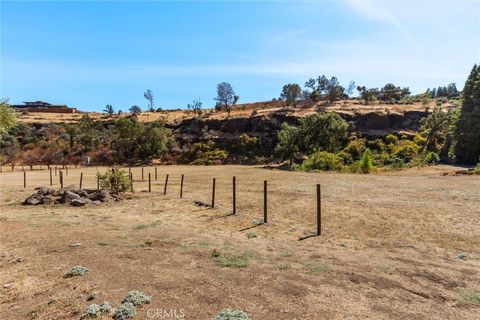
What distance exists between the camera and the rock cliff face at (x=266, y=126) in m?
80.8

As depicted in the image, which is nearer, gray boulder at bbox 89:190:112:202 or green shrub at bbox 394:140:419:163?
gray boulder at bbox 89:190:112:202

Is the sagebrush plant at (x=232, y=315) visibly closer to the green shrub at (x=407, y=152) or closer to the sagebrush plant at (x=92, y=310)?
the sagebrush plant at (x=92, y=310)

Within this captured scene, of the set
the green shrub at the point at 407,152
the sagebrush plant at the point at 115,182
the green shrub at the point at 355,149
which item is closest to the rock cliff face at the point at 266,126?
the green shrub at the point at 355,149

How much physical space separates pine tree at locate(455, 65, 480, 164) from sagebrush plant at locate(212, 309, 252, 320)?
56602 millimetres

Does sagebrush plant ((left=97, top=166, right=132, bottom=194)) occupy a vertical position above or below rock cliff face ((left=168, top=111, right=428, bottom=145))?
below

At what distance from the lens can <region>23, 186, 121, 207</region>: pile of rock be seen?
74.9ft

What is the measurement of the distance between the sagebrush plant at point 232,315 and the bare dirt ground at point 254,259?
32 centimetres

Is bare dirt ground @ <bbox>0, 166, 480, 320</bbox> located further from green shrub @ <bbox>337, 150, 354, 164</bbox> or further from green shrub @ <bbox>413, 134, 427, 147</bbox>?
green shrub @ <bbox>413, 134, 427, 147</bbox>

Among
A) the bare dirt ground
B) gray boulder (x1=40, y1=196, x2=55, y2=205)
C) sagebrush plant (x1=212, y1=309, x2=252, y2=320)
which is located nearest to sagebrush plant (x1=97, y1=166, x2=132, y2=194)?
gray boulder (x1=40, y1=196, x2=55, y2=205)

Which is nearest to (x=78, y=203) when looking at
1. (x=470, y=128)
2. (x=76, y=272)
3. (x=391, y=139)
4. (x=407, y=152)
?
(x=76, y=272)

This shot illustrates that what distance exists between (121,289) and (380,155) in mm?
62069

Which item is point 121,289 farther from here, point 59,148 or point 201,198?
point 59,148

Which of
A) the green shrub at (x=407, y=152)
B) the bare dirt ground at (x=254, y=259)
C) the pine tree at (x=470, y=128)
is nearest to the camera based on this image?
the bare dirt ground at (x=254, y=259)

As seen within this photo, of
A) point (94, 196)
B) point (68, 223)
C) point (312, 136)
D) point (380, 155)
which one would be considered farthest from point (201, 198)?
point (380, 155)
